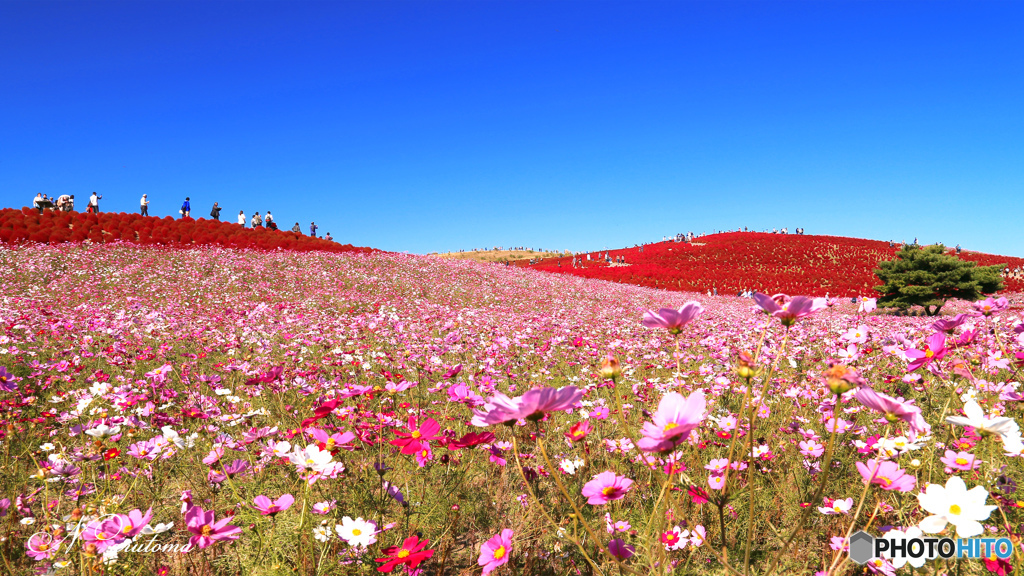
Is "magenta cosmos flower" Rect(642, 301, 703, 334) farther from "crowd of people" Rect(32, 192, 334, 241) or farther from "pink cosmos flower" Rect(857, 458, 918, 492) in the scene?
"crowd of people" Rect(32, 192, 334, 241)

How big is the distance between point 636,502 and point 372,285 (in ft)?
38.4

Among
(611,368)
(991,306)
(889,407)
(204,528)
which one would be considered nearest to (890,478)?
(889,407)

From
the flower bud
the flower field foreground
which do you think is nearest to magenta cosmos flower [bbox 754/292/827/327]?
the flower field foreground

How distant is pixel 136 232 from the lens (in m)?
17.4

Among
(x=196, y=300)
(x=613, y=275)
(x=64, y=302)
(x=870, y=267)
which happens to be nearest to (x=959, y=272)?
(x=613, y=275)

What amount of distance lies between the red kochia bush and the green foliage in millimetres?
21161

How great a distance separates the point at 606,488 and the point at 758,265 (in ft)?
119

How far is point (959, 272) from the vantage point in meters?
14.7

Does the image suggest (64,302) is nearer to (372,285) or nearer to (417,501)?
(372,285)

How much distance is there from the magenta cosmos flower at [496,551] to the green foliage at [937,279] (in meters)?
19.0

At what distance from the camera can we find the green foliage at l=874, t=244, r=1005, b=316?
1477cm

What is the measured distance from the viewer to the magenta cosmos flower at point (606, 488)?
128cm

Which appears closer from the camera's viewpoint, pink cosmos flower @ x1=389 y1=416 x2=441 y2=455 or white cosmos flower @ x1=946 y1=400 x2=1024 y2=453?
white cosmos flower @ x1=946 y1=400 x2=1024 y2=453

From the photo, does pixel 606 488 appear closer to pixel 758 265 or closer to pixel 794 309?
pixel 794 309
